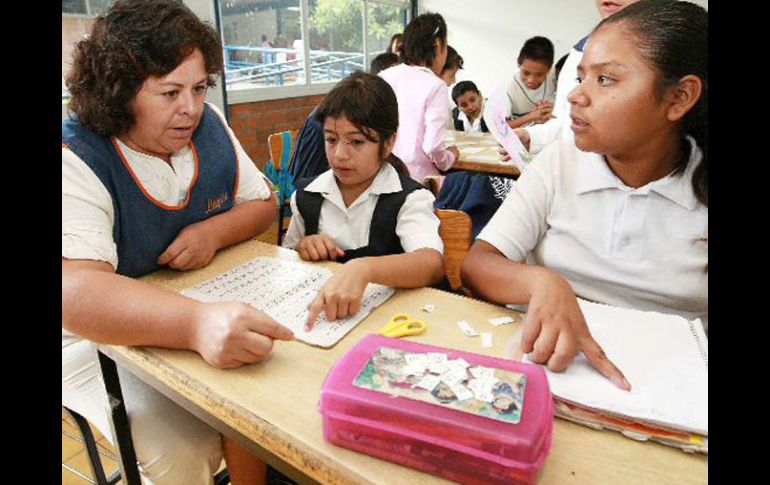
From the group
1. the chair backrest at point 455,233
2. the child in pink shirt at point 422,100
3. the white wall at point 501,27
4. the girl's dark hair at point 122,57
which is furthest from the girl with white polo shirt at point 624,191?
the white wall at point 501,27

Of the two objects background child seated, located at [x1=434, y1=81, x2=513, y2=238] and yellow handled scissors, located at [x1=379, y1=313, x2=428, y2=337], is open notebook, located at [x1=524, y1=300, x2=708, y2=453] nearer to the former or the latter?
yellow handled scissors, located at [x1=379, y1=313, x2=428, y2=337]

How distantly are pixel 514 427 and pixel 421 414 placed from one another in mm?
97

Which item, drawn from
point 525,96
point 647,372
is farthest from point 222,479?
point 525,96

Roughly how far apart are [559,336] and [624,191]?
459mm

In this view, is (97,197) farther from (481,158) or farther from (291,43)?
(291,43)

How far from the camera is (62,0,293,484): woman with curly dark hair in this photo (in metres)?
0.95

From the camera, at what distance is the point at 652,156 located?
1021mm

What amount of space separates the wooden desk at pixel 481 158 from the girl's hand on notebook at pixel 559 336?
6.73 ft

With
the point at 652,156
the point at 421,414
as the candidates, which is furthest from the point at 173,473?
the point at 652,156

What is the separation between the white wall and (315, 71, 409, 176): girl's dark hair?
19.2ft

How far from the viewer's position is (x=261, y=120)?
4.39 metres

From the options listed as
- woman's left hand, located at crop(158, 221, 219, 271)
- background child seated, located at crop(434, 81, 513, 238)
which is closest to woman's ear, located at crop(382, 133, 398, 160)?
background child seated, located at crop(434, 81, 513, 238)

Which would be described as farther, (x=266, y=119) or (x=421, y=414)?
(x=266, y=119)
